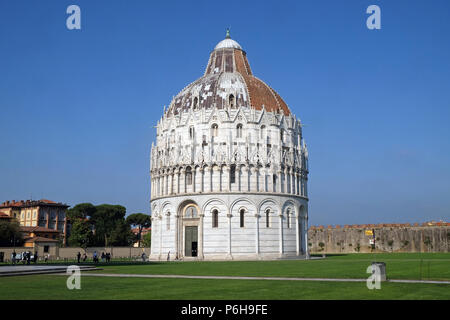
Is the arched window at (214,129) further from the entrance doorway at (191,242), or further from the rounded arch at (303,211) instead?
the rounded arch at (303,211)

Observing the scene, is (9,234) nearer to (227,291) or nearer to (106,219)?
(106,219)

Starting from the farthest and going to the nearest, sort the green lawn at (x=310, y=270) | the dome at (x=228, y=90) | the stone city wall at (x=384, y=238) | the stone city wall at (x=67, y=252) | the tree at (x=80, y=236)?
the tree at (x=80, y=236) < the stone city wall at (x=384, y=238) < the stone city wall at (x=67, y=252) < the dome at (x=228, y=90) < the green lawn at (x=310, y=270)

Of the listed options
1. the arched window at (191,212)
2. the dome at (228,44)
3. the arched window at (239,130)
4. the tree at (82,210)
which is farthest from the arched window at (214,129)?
the tree at (82,210)

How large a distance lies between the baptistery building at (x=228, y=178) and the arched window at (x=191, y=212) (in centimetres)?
8

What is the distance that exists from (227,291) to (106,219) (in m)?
102

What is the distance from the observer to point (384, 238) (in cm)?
9819

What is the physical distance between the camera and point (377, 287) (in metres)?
20.8

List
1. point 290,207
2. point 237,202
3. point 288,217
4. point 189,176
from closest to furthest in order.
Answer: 1. point 237,202
2. point 189,176
3. point 288,217
4. point 290,207

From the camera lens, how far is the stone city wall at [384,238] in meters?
92.6

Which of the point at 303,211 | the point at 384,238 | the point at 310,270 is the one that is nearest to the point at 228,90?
the point at 303,211

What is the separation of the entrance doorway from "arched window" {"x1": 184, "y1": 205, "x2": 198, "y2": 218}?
66.9 inches
